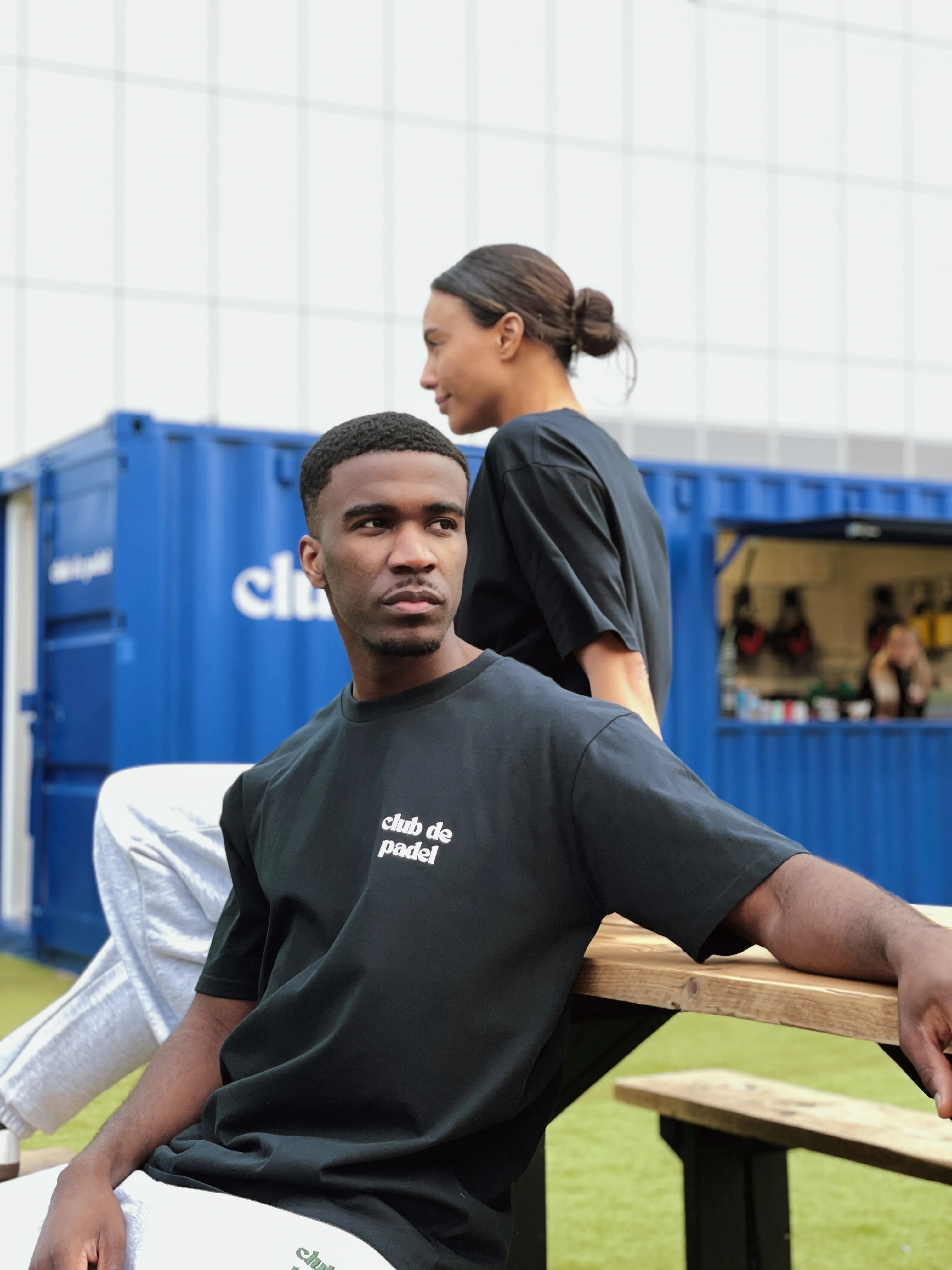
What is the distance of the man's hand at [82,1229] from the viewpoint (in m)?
1.85

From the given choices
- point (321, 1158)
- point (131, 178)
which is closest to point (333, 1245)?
point (321, 1158)

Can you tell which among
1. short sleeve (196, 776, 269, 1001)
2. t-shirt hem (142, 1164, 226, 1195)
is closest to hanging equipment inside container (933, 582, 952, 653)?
short sleeve (196, 776, 269, 1001)

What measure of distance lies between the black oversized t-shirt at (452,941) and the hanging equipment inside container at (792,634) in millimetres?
10273

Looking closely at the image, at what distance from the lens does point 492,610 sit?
263 centimetres

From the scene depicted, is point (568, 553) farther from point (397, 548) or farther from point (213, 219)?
point (213, 219)

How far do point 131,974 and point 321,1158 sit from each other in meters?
1.28

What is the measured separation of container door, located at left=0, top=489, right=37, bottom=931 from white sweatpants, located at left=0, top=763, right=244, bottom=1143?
21.0 feet

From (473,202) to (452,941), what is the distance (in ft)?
44.4

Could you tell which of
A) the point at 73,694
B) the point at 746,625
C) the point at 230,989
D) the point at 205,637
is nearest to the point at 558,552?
the point at 230,989

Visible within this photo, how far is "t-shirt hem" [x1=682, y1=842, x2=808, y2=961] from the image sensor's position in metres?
1.70

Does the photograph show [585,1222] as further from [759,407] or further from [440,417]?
[759,407]

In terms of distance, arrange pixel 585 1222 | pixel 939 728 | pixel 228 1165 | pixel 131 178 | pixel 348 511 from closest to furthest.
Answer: pixel 228 1165
pixel 348 511
pixel 585 1222
pixel 939 728
pixel 131 178

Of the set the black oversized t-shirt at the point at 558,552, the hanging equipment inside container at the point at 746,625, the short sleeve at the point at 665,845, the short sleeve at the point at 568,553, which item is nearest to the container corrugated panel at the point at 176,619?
the hanging equipment inside container at the point at 746,625

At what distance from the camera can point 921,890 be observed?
9438 millimetres
